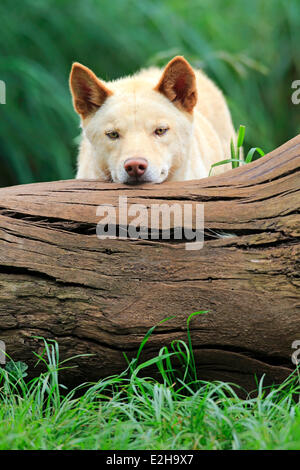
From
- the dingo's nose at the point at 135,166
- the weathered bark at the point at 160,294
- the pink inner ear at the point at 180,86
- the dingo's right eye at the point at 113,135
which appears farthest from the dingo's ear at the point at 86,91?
the weathered bark at the point at 160,294

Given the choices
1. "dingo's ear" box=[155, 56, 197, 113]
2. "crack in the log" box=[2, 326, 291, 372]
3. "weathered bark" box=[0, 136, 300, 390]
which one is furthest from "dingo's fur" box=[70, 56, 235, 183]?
"crack in the log" box=[2, 326, 291, 372]

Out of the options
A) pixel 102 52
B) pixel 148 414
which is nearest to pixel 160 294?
pixel 148 414

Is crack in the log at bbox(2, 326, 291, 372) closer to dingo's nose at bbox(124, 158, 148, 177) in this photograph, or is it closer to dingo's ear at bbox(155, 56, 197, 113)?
dingo's nose at bbox(124, 158, 148, 177)

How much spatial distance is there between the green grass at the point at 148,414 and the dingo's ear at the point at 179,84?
151 cm

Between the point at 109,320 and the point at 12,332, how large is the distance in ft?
→ 1.39

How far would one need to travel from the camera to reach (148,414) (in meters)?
2.38

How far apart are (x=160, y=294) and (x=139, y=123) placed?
41.5 inches

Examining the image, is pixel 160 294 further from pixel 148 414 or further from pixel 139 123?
pixel 139 123

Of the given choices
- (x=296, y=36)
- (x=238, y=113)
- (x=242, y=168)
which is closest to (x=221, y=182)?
(x=242, y=168)

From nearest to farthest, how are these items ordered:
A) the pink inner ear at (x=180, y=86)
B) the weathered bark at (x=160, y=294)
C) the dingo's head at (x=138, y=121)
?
the weathered bark at (x=160, y=294)
the dingo's head at (x=138, y=121)
the pink inner ear at (x=180, y=86)

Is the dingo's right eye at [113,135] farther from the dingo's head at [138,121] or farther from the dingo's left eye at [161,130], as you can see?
the dingo's left eye at [161,130]

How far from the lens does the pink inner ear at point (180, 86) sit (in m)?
3.36
